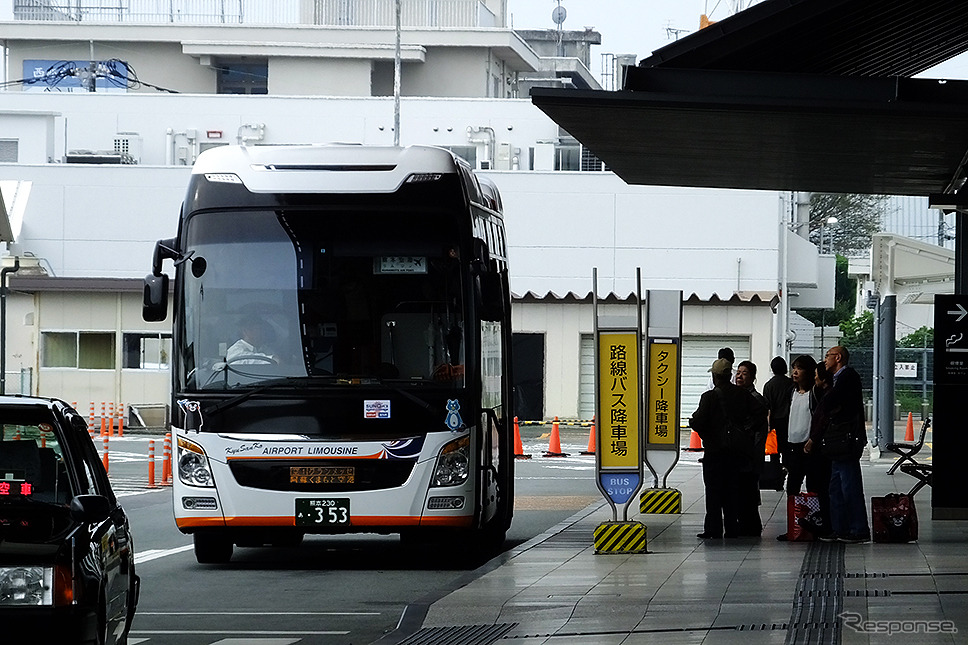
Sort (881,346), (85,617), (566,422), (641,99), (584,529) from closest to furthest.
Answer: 1. (85,617)
2. (641,99)
3. (584,529)
4. (881,346)
5. (566,422)

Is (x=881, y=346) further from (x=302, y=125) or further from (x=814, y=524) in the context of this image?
(x=302, y=125)

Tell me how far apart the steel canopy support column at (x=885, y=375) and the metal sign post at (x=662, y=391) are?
47.3 feet

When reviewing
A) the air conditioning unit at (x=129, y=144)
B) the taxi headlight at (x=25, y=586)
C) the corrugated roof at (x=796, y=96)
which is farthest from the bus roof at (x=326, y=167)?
the air conditioning unit at (x=129, y=144)

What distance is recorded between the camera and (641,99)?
38.5ft

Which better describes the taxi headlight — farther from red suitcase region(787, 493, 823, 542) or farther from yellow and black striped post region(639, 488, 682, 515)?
yellow and black striped post region(639, 488, 682, 515)

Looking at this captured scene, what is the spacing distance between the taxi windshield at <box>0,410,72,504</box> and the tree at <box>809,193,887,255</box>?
7495cm

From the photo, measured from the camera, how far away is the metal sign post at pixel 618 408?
15469mm

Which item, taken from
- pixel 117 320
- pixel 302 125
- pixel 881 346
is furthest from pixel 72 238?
pixel 881 346

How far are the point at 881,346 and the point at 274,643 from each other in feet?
86.2

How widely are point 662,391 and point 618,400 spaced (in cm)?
444

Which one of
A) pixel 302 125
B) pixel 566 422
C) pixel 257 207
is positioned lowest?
pixel 566 422

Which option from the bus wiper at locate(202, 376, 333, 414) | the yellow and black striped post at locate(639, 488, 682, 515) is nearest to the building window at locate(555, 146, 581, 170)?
the yellow and black striped post at locate(639, 488, 682, 515)

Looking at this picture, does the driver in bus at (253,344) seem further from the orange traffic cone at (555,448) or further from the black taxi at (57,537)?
the orange traffic cone at (555,448)

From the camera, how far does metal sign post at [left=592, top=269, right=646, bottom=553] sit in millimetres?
15469
